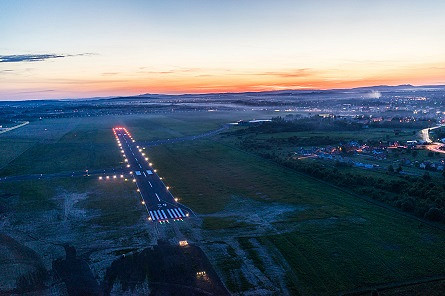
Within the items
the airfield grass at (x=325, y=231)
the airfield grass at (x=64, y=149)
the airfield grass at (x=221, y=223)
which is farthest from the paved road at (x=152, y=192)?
the airfield grass at (x=64, y=149)

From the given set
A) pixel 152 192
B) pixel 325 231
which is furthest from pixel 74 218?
pixel 325 231

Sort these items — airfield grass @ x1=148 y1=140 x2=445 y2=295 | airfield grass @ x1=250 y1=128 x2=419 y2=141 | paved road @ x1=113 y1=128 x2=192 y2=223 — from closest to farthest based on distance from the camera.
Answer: airfield grass @ x1=148 y1=140 x2=445 y2=295
paved road @ x1=113 y1=128 x2=192 y2=223
airfield grass @ x1=250 y1=128 x2=419 y2=141

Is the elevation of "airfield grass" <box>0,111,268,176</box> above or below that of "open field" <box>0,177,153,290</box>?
above

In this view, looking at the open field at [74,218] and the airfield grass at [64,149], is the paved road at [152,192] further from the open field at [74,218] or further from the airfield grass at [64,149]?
the airfield grass at [64,149]

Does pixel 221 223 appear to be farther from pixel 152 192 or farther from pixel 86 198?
pixel 86 198

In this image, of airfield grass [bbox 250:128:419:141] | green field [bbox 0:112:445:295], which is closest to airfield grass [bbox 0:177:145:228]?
green field [bbox 0:112:445:295]

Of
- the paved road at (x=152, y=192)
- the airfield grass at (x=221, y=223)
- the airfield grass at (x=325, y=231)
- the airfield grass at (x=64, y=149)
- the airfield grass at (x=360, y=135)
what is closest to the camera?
the airfield grass at (x=325, y=231)

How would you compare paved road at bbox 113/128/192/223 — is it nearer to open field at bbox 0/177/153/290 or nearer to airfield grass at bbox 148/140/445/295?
open field at bbox 0/177/153/290
